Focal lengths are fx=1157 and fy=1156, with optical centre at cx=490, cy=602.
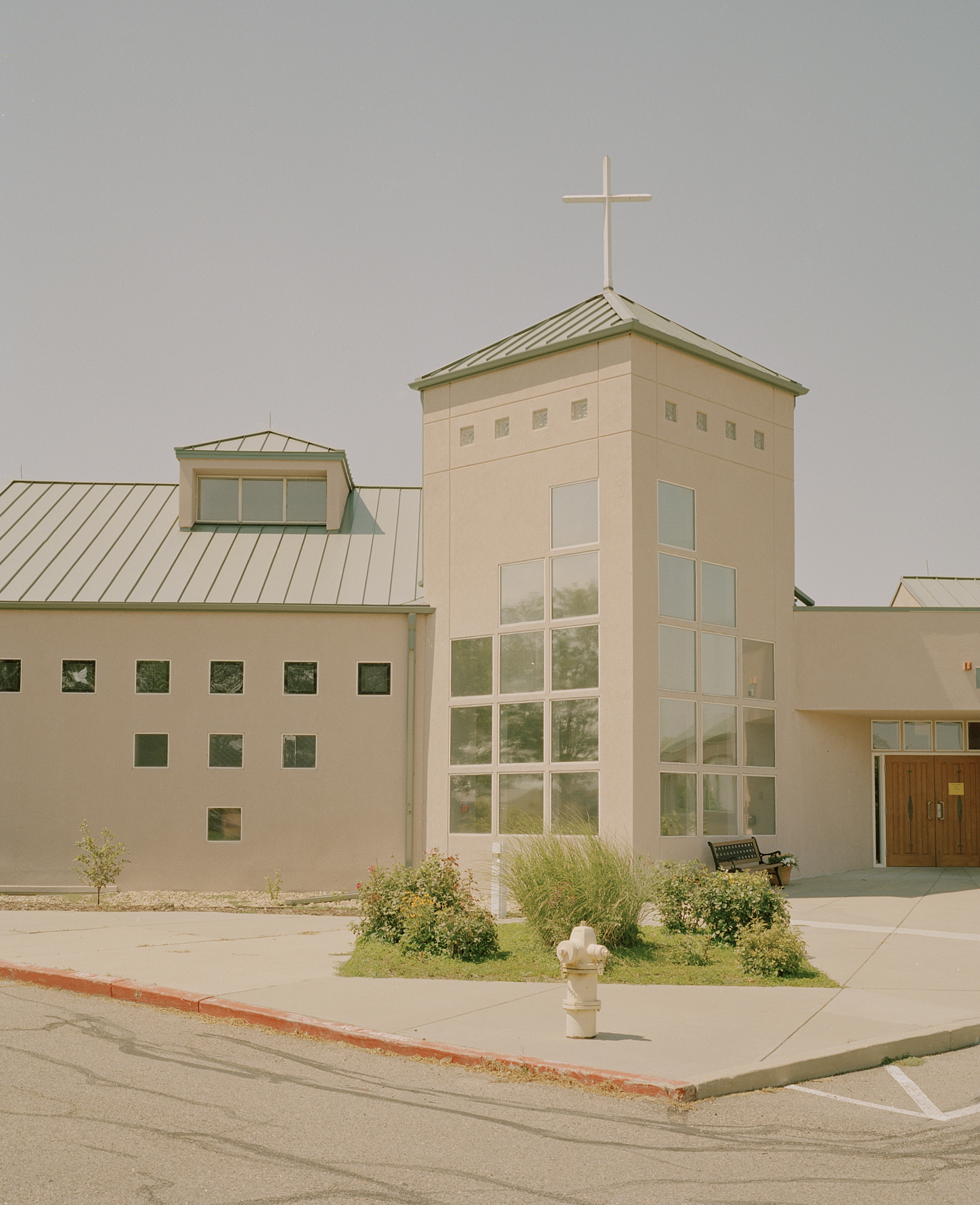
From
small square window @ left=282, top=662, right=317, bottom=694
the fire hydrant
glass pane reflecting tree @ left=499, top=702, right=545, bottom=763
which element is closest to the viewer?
the fire hydrant

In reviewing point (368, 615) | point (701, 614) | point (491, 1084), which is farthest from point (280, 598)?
point (491, 1084)

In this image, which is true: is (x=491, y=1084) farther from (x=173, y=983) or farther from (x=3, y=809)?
(x=3, y=809)

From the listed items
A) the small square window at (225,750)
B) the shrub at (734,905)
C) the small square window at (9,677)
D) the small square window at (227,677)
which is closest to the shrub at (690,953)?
the shrub at (734,905)

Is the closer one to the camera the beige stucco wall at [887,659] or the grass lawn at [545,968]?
the grass lawn at [545,968]

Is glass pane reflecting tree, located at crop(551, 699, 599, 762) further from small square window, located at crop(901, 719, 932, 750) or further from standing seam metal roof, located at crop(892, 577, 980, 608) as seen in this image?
standing seam metal roof, located at crop(892, 577, 980, 608)

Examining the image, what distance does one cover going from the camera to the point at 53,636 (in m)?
23.4

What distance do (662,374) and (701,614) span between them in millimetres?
4376

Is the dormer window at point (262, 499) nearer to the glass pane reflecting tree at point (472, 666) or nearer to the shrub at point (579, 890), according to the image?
the glass pane reflecting tree at point (472, 666)

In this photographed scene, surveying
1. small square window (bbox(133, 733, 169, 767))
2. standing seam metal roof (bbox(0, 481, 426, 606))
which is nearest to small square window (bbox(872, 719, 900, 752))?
standing seam metal roof (bbox(0, 481, 426, 606))

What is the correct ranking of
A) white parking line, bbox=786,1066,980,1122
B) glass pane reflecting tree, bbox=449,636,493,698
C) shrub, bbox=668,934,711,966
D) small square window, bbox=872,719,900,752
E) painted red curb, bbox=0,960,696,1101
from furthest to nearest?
small square window, bbox=872,719,900,752 < glass pane reflecting tree, bbox=449,636,493,698 < shrub, bbox=668,934,711,966 < painted red curb, bbox=0,960,696,1101 < white parking line, bbox=786,1066,980,1122

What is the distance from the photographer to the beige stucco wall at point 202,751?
74.0 feet

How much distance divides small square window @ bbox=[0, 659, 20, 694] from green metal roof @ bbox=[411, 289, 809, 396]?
9814mm

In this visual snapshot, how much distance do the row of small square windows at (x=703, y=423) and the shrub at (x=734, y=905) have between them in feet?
32.6

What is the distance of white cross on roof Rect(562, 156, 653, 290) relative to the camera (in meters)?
23.3
